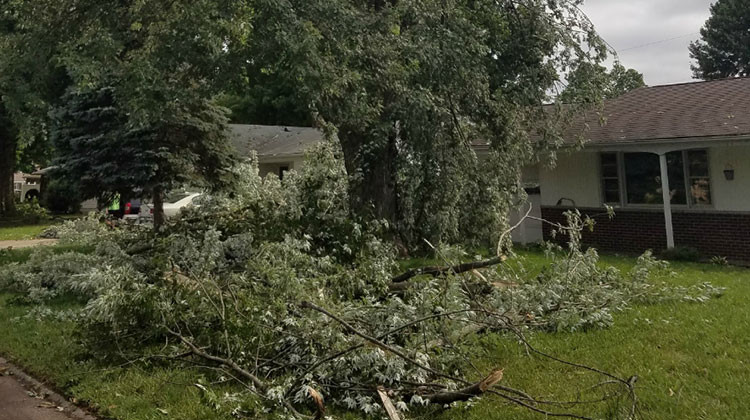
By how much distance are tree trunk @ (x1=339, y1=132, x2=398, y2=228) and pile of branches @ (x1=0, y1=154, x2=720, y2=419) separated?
83.2 inches

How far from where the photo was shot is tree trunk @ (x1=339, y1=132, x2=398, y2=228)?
34.0 feet

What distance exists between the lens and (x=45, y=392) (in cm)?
534

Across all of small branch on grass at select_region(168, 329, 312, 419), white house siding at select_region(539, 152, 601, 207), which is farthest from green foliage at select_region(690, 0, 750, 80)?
small branch on grass at select_region(168, 329, 312, 419)

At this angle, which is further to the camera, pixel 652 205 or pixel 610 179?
pixel 610 179

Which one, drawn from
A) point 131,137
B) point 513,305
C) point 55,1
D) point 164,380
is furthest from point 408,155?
point 131,137

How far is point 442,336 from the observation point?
17.2 ft

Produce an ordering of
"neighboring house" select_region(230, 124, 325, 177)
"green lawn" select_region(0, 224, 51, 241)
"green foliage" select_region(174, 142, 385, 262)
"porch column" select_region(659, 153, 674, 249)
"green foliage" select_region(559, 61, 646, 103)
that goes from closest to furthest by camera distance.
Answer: "green foliage" select_region(174, 142, 385, 262)
"green foliage" select_region(559, 61, 646, 103)
"porch column" select_region(659, 153, 674, 249)
"green lawn" select_region(0, 224, 51, 241)
"neighboring house" select_region(230, 124, 325, 177)

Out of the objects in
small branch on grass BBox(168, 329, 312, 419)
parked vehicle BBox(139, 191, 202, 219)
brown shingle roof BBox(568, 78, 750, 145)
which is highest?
brown shingle roof BBox(568, 78, 750, 145)

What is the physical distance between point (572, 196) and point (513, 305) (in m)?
8.77

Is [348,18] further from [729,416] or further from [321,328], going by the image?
[729,416]

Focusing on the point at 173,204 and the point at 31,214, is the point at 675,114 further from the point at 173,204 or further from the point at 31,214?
the point at 31,214

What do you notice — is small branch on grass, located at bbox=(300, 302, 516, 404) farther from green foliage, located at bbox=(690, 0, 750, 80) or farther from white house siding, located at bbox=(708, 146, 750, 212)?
green foliage, located at bbox=(690, 0, 750, 80)

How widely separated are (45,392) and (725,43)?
5099cm

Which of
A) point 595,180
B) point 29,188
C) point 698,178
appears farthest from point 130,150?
point 29,188
